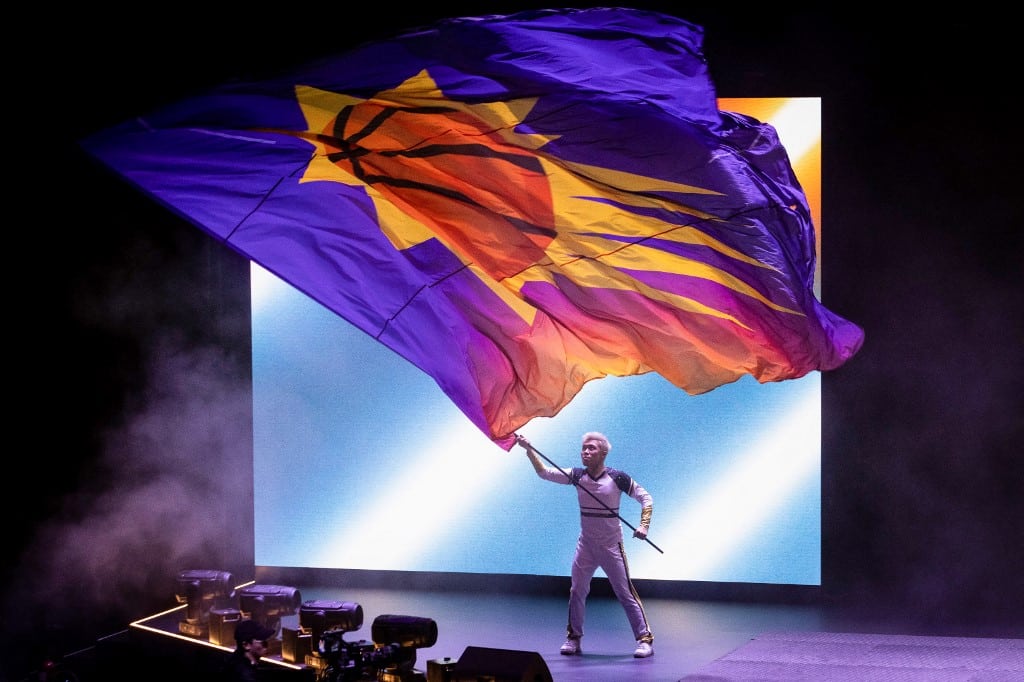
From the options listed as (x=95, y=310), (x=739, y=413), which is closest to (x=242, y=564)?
(x=95, y=310)

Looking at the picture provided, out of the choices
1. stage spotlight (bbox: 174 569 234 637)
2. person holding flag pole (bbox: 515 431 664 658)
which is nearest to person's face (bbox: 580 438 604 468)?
person holding flag pole (bbox: 515 431 664 658)

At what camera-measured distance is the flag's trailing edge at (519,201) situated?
471cm

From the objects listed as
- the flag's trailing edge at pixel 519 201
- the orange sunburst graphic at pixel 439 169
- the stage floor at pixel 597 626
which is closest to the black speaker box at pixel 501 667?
the flag's trailing edge at pixel 519 201

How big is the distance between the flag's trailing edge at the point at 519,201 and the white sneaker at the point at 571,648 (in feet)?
8.15

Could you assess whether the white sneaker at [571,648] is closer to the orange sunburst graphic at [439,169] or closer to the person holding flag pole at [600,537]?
the person holding flag pole at [600,537]

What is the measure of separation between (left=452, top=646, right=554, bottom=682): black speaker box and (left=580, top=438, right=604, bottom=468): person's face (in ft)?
10.5

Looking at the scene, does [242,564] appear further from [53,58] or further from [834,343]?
[834,343]

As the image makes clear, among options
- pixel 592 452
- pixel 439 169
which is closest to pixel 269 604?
pixel 592 452

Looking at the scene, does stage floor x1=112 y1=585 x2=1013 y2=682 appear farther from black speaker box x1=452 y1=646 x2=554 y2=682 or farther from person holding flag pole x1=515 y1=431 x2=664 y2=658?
black speaker box x1=452 y1=646 x2=554 y2=682

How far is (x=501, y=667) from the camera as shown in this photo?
439 centimetres

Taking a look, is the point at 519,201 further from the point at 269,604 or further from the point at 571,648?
the point at 571,648

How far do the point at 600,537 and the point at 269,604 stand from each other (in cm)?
209

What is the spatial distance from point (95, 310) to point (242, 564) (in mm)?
2830

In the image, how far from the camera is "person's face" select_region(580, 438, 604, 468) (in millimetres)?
7699
